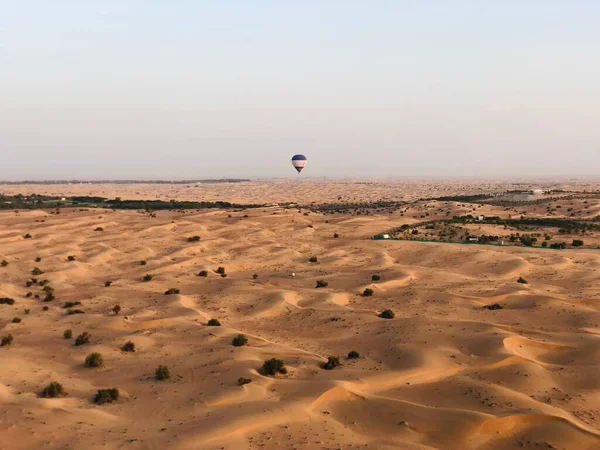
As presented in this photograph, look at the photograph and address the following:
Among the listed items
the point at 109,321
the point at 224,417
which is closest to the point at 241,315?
the point at 109,321

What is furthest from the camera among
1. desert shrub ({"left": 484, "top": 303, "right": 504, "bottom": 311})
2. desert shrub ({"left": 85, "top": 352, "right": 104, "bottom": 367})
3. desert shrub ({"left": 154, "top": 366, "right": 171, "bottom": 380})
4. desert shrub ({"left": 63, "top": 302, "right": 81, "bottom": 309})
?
desert shrub ({"left": 63, "top": 302, "right": 81, "bottom": 309})

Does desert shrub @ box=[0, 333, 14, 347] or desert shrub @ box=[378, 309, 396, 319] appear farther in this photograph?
desert shrub @ box=[378, 309, 396, 319]

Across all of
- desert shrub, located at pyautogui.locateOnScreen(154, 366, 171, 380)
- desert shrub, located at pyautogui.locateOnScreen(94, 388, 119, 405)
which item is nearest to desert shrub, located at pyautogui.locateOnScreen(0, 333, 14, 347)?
desert shrub, located at pyautogui.locateOnScreen(154, 366, 171, 380)

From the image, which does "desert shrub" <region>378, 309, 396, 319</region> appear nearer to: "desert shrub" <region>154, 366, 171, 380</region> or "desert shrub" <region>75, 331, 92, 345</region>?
"desert shrub" <region>154, 366, 171, 380</region>

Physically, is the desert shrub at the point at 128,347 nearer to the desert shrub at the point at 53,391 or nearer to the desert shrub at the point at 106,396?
the desert shrub at the point at 53,391

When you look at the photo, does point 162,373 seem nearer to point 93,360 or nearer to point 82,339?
point 93,360

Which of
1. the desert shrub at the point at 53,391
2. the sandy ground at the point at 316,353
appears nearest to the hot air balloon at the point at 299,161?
the sandy ground at the point at 316,353

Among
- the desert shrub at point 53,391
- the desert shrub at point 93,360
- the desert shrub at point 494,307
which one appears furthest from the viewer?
the desert shrub at point 494,307
